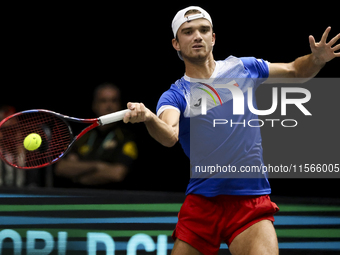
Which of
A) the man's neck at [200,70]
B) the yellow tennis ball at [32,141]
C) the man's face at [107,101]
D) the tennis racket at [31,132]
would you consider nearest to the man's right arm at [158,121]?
the man's neck at [200,70]

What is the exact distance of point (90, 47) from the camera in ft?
18.5

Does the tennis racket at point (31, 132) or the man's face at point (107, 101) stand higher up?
the man's face at point (107, 101)

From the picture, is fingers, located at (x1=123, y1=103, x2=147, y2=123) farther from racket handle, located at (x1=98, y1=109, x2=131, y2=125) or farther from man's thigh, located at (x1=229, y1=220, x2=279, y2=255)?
man's thigh, located at (x1=229, y1=220, x2=279, y2=255)

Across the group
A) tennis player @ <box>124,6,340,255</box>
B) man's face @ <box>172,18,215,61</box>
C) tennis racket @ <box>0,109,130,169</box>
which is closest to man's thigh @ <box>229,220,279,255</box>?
tennis player @ <box>124,6,340,255</box>

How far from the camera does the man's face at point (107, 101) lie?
4559 mm

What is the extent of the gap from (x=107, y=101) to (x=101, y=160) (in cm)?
54

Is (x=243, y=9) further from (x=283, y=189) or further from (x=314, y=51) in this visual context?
(x=314, y=51)

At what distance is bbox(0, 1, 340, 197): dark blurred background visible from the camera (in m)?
5.11

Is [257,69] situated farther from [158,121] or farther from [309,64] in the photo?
[158,121]

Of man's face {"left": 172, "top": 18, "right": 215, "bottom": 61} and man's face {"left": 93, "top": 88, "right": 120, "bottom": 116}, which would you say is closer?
man's face {"left": 172, "top": 18, "right": 215, "bottom": 61}

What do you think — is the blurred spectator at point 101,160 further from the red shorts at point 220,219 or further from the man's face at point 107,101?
the red shorts at point 220,219

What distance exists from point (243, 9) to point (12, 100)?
2.58 metres

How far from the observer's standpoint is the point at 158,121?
8.73 feet

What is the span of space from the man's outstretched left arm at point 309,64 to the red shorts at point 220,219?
0.76 metres
